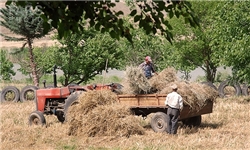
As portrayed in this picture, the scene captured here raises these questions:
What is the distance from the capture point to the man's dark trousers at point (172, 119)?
12.1 m

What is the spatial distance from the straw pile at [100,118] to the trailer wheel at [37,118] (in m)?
1.49

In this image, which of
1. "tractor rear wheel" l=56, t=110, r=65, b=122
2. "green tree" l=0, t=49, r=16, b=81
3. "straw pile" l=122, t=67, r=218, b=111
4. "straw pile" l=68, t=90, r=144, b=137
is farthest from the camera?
"green tree" l=0, t=49, r=16, b=81

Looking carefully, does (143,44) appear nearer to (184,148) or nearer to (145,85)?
(145,85)

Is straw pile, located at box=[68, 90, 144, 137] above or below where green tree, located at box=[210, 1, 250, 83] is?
below

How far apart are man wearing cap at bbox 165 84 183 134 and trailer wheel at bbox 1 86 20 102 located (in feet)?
47.5

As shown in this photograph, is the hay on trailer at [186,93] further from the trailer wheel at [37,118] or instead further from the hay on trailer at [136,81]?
the trailer wheel at [37,118]

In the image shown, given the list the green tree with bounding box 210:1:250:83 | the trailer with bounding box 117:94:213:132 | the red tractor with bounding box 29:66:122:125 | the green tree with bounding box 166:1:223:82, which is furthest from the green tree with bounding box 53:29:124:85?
the trailer with bounding box 117:94:213:132

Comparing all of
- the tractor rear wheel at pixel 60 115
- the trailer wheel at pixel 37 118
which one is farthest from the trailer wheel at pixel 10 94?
the trailer wheel at pixel 37 118

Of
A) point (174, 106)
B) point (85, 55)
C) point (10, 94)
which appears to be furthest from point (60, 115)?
point (10, 94)

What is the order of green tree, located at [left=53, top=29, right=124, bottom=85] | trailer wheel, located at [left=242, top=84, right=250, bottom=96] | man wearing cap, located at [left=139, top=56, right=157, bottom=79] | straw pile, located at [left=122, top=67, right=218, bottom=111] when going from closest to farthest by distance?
straw pile, located at [left=122, top=67, right=218, bottom=111]
man wearing cap, located at [left=139, top=56, right=157, bottom=79]
trailer wheel, located at [left=242, top=84, right=250, bottom=96]
green tree, located at [left=53, top=29, right=124, bottom=85]

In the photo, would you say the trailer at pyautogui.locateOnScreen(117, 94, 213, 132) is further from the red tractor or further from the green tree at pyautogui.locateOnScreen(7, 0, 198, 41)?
the green tree at pyautogui.locateOnScreen(7, 0, 198, 41)

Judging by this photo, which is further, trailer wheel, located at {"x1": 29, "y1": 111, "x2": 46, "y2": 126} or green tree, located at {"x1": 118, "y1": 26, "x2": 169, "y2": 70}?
green tree, located at {"x1": 118, "y1": 26, "x2": 169, "y2": 70}

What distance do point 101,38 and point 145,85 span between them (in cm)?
1459

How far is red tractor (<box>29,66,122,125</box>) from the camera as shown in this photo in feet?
45.5
